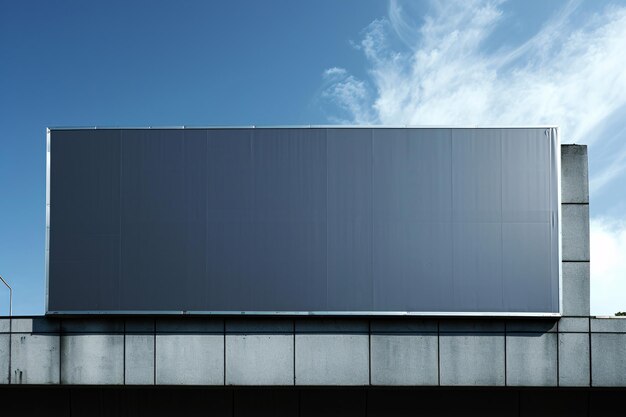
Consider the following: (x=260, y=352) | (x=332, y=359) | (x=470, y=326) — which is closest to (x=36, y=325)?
(x=260, y=352)

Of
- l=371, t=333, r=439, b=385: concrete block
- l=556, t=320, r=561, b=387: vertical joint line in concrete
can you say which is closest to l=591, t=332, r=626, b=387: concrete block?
l=556, t=320, r=561, b=387: vertical joint line in concrete

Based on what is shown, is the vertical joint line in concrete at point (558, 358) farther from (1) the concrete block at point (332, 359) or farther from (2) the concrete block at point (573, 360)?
(1) the concrete block at point (332, 359)

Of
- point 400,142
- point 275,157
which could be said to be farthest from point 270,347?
point 400,142

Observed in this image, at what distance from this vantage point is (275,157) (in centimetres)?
1186

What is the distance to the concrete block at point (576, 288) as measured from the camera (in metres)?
11.7

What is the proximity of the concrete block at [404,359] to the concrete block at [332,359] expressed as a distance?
244 millimetres

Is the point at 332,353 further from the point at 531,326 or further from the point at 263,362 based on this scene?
the point at 531,326

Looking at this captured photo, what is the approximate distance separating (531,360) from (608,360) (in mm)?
1784

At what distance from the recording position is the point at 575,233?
1188cm

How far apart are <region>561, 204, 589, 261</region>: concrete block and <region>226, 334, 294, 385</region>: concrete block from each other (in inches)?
263

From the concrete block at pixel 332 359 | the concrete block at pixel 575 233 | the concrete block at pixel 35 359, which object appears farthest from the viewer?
the concrete block at pixel 575 233
